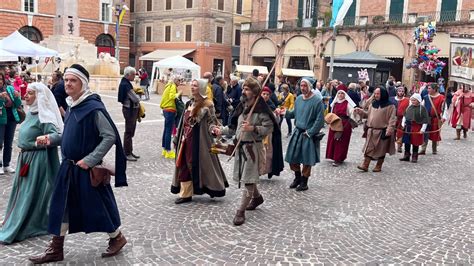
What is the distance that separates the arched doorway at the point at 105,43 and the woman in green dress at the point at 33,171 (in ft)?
141

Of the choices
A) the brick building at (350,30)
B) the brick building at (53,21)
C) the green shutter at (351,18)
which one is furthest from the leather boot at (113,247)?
the brick building at (53,21)

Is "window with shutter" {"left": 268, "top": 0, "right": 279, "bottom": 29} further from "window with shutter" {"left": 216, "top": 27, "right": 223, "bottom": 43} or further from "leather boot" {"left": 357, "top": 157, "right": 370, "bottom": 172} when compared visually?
"leather boot" {"left": 357, "top": 157, "right": 370, "bottom": 172}

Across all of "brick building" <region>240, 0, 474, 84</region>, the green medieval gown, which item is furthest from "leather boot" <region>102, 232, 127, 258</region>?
"brick building" <region>240, 0, 474, 84</region>

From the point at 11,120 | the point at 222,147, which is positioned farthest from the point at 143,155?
the point at 222,147

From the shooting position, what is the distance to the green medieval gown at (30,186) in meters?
4.50

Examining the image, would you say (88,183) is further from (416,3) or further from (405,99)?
(416,3)

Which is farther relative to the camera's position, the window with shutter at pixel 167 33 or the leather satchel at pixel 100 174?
the window with shutter at pixel 167 33

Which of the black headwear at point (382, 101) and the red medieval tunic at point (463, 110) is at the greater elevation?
the black headwear at point (382, 101)

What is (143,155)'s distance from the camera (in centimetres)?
925

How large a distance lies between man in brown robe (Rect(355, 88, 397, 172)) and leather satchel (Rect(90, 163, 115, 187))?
5.89 m

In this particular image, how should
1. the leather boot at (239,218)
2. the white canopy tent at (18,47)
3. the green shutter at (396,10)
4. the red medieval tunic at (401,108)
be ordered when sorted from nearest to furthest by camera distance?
the leather boot at (239,218)
the red medieval tunic at (401,108)
the white canopy tent at (18,47)
the green shutter at (396,10)

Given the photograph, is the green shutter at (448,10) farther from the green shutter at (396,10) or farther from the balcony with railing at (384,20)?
the green shutter at (396,10)

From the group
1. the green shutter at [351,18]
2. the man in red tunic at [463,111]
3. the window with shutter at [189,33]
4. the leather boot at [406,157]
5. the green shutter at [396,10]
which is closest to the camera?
the leather boot at [406,157]

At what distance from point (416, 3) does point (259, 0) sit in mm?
14096
